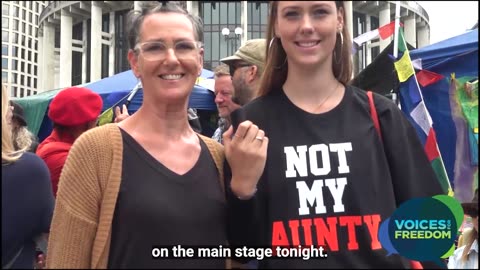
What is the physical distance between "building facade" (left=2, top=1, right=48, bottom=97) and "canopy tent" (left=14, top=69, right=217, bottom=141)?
60.5 meters

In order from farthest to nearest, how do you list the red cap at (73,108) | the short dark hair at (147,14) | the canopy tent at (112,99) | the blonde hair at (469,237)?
the canopy tent at (112,99) → the red cap at (73,108) → the blonde hair at (469,237) → the short dark hair at (147,14)

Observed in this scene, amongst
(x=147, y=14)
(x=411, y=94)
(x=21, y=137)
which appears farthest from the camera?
(x=411, y=94)

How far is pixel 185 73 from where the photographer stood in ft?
6.19

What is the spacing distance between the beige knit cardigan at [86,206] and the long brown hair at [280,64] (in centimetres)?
61

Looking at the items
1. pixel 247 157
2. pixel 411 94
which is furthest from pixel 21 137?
pixel 411 94

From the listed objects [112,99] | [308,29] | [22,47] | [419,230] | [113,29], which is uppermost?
[22,47]

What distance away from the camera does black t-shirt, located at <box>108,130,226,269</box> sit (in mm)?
1689

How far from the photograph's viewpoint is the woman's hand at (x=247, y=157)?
165cm

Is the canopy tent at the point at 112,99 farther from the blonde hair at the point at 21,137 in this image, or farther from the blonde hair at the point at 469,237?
the blonde hair at the point at 469,237

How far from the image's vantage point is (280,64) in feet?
6.54

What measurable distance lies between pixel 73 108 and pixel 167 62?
190cm

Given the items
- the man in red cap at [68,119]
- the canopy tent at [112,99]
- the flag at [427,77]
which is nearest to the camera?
the man in red cap at [68,119]

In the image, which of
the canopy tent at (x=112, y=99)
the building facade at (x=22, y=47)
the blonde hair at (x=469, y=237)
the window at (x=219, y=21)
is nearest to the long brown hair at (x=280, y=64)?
the blonde hair at (x=469, y=237)

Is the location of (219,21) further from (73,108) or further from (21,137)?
(73,108)
